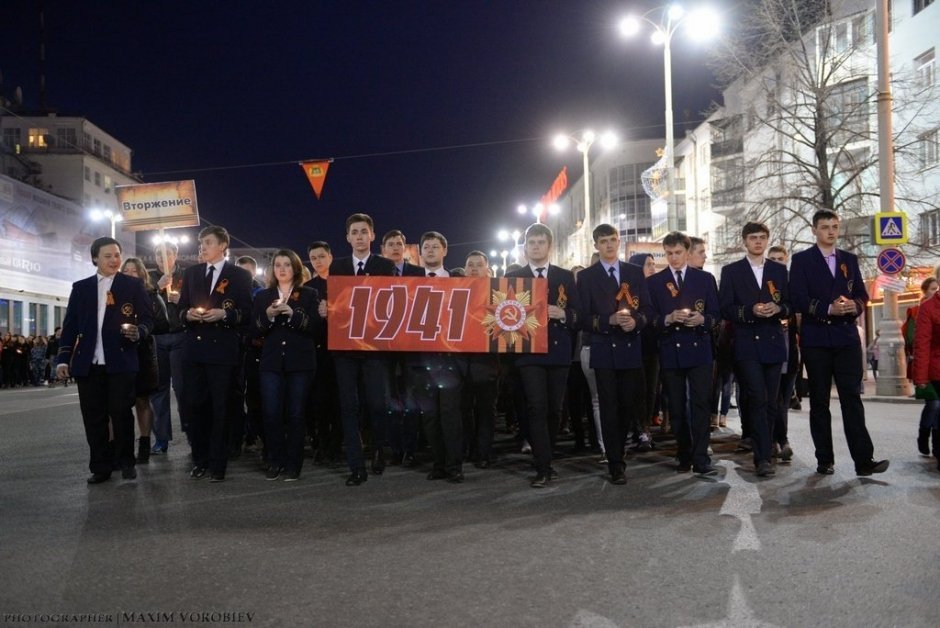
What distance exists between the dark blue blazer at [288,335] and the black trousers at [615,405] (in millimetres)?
2728

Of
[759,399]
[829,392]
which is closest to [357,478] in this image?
[759,399]

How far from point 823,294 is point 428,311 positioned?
3656 mm

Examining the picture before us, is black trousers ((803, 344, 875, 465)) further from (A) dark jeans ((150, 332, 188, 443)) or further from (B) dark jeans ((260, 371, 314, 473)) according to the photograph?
(A) dark jeans ((150, 332, 188, 443))

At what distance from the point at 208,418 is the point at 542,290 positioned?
349 cm

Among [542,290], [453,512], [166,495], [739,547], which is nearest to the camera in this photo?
[739,547]

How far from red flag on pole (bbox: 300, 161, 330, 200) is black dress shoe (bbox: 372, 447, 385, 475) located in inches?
603

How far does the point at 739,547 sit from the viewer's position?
509 cm

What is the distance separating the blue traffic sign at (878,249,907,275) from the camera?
53.1 ft

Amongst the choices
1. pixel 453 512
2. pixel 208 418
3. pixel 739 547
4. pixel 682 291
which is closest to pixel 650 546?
pixel 739 547

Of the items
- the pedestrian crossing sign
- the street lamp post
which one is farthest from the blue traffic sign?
the street lamp post

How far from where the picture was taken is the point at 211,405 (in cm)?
814

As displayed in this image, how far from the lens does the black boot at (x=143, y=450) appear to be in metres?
9.17

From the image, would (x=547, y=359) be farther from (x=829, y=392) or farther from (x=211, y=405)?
(x=211, y=405)

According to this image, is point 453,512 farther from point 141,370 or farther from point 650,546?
point 141,370
